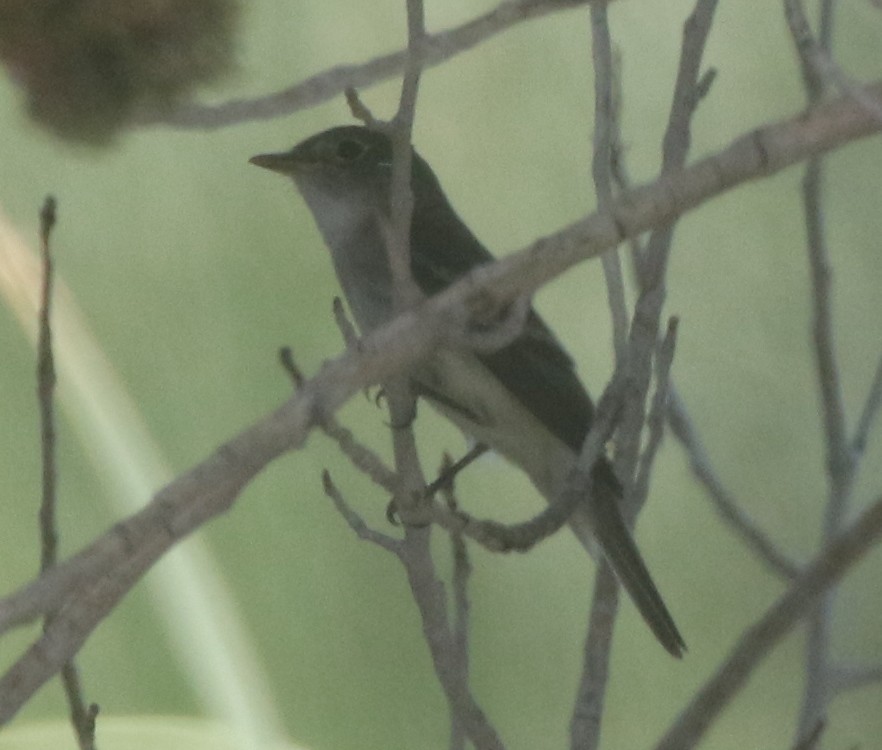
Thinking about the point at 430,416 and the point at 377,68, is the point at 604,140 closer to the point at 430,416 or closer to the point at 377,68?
the point at 377,68

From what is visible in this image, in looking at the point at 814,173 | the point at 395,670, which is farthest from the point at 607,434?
the point at 395,670

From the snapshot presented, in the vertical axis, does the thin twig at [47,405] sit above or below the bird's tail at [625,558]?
above

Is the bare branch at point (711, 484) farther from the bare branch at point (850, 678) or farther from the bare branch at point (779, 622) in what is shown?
the bare branch at point (779, 622)

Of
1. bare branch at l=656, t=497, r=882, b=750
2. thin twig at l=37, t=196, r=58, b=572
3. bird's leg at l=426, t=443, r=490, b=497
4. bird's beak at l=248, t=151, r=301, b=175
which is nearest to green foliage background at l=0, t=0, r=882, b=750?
bird's beak at l=248, t=151, r=301, b=175

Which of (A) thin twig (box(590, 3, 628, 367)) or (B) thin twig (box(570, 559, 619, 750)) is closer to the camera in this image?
(B) thin twig (box(570, 559, 619, 750))

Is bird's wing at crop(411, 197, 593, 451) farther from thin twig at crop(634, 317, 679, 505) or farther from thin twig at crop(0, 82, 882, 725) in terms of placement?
thin twig at crop(0, 82, 882, 725)

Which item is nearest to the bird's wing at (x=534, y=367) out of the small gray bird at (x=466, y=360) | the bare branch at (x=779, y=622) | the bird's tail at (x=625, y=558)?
the small gray bird at (x=466, y=360)
